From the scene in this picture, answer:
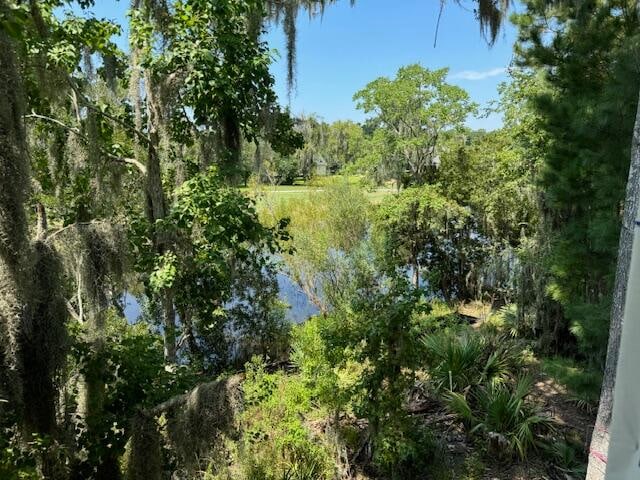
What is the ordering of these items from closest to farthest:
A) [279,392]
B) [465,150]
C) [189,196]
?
[189,196] → [279,392] → [465,150]

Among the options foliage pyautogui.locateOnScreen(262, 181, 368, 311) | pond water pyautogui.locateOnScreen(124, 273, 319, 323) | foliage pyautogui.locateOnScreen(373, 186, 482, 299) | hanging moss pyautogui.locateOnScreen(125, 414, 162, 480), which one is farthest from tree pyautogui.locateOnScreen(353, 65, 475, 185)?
hanging moss pyautogui.locateOnScreen(125, 414, 162, 480)

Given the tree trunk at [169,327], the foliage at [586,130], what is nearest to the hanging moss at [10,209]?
the tree trunk at [169,327]

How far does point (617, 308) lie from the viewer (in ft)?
9.52

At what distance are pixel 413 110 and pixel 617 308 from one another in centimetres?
723

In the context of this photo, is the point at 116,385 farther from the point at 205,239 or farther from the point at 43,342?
the point at 205,239

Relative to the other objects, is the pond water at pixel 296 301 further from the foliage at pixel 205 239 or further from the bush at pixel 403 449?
the bush at pixel 403 449

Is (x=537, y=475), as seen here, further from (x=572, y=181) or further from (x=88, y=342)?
(x=88, y=342)

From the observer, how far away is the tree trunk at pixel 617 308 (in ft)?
8.63

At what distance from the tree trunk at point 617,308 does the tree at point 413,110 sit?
673 centimetres

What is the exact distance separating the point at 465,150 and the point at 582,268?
Result: 22.5 ft

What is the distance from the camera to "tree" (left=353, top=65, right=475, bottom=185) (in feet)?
30.0

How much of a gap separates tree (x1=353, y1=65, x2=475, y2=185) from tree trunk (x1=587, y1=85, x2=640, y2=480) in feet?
22.1

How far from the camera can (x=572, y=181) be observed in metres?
3.86

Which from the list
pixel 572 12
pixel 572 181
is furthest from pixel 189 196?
pixel 572 12
